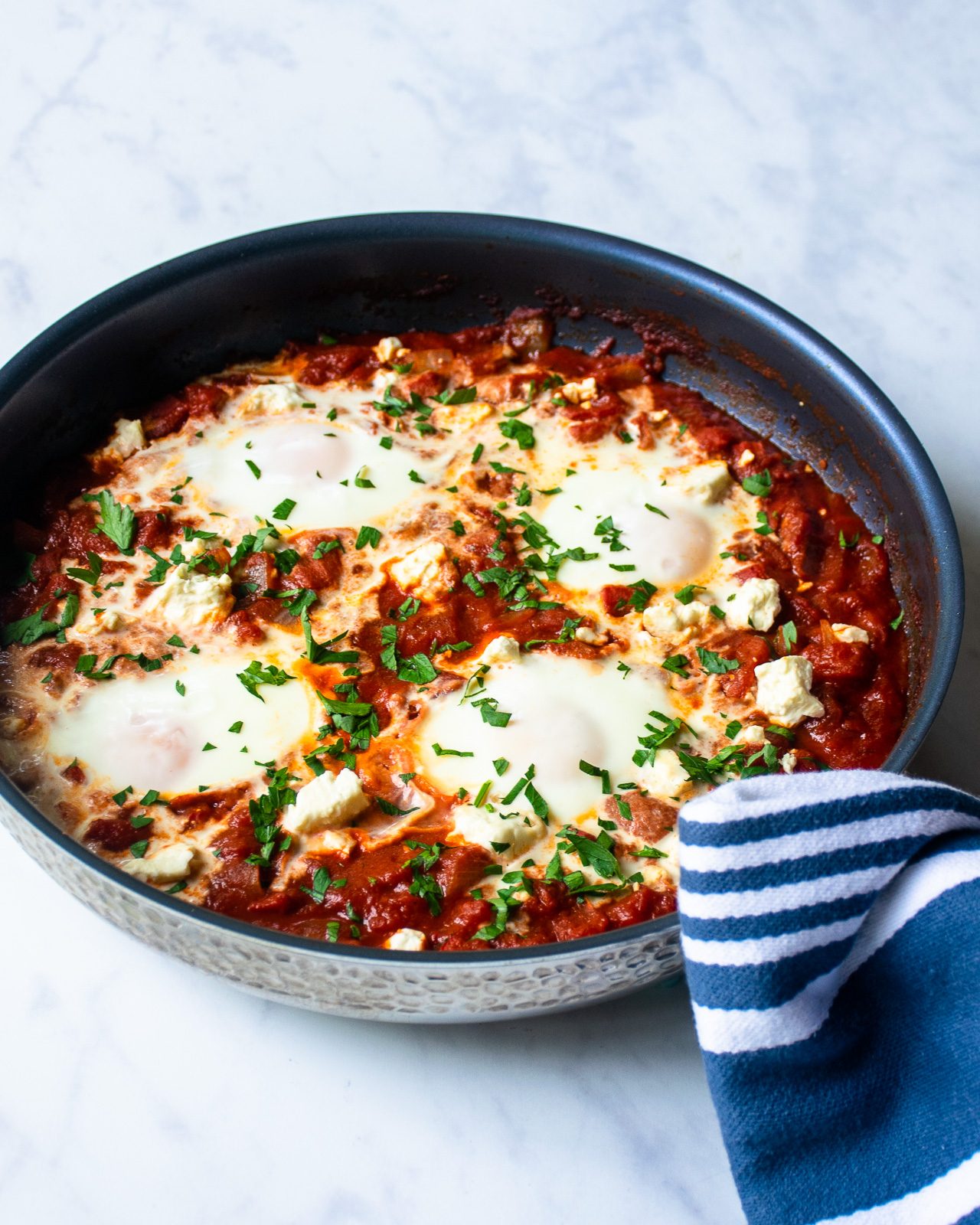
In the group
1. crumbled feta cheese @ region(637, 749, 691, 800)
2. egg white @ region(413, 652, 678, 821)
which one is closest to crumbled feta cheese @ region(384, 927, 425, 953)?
egg white @ region(413, 652, 678, 821)

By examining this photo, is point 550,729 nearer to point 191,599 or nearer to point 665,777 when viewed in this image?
point 665,777

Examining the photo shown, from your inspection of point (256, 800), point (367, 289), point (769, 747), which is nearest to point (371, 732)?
point (256, 800)

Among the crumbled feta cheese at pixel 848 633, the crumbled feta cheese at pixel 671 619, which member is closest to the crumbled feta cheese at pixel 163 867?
the crumbled feta cheese at pixel 671 619

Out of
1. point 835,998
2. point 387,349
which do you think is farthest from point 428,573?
point 835,998

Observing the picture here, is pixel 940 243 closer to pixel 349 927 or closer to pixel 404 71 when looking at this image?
pixel 404 71

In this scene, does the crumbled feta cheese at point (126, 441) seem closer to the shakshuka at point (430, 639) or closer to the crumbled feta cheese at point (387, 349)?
the shakshuka at point (430, 639)

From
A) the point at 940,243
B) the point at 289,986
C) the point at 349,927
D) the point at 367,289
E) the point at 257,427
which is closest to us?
the point at 289,986
